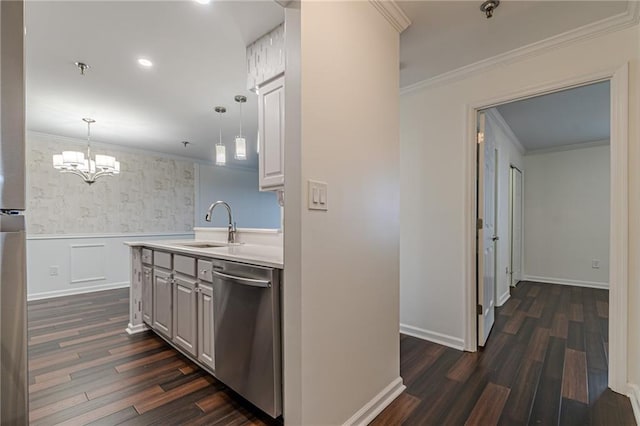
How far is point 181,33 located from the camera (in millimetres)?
2000

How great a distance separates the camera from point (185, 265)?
2191mm

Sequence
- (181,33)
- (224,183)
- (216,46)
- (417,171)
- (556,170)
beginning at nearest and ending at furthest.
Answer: (181,33) → (216,46) → (417,171) → (556,170) → (224,183)

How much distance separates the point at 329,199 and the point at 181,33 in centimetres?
167

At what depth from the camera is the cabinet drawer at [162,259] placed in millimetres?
2428

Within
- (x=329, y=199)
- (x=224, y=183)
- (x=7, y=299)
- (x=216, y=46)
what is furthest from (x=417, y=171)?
(x=224, y=183)

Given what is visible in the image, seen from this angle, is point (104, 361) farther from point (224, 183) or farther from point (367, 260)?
point (224, 183)

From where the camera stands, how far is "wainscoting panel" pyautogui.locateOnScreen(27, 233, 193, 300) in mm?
4196

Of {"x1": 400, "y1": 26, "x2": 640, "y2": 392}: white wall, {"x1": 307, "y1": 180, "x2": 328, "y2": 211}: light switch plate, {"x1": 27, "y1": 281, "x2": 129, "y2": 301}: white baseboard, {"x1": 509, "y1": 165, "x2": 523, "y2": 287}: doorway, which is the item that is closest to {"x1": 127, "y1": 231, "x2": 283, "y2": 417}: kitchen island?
{"x1": 307, "y1": 180, "x2": 328, "y2": 211}: light switch plate

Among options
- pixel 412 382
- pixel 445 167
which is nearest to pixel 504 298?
pixel 445 167

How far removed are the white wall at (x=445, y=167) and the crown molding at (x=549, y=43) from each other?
0.08 feet

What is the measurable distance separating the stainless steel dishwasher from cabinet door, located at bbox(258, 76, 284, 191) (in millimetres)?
594

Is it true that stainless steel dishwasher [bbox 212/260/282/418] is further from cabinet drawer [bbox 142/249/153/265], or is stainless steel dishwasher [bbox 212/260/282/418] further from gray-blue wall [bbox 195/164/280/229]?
gray-blue wall [bbox 195/164/280/229]

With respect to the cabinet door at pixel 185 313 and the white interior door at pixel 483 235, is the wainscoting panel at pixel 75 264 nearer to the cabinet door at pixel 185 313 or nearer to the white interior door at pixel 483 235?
the cabinet door at pixel 185 313

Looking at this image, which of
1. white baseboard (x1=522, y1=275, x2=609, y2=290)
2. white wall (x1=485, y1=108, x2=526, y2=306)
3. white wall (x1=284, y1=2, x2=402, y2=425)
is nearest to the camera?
white wall (x1=284, y1=2, x2=402, y2=425)
